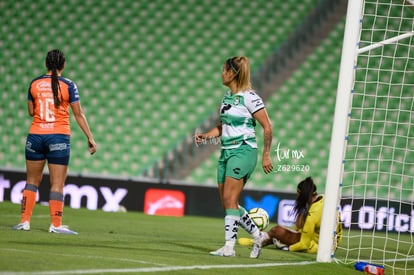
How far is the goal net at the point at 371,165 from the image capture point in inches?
296

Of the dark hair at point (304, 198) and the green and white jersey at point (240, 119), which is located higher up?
the green and white jersey at point (240, 119)

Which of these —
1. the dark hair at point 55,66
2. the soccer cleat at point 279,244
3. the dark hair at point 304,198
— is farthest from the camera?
the soccer cleat at point 279,244

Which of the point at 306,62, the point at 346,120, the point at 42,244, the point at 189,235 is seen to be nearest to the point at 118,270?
the point at 42,244

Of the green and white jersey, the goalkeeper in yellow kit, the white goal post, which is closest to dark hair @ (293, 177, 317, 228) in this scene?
the goalkeeper in yellow kit

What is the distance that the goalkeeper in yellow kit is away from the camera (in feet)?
30.3

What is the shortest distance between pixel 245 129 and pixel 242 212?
29.3 inches

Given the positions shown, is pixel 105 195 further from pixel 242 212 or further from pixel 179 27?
pixel 242 212

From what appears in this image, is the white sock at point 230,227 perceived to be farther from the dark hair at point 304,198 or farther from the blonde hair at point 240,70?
the dark hair at point 304,198

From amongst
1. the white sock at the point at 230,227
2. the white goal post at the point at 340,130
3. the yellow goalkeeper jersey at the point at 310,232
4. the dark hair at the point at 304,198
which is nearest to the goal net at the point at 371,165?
the white goal post at the point at 340,130

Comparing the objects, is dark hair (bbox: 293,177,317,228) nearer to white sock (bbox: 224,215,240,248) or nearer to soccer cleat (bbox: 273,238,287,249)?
soccer cleat (bbox: 273,238,287,249)

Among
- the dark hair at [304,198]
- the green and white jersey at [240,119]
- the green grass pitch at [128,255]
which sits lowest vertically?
the green grass pitch at [128,255]

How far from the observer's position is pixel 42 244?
23.0ft

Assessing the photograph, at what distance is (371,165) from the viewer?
16828 mm

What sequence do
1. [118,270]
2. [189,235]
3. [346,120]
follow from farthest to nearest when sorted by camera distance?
1. [189,235]
2. [346,120]
3. [118,270]
